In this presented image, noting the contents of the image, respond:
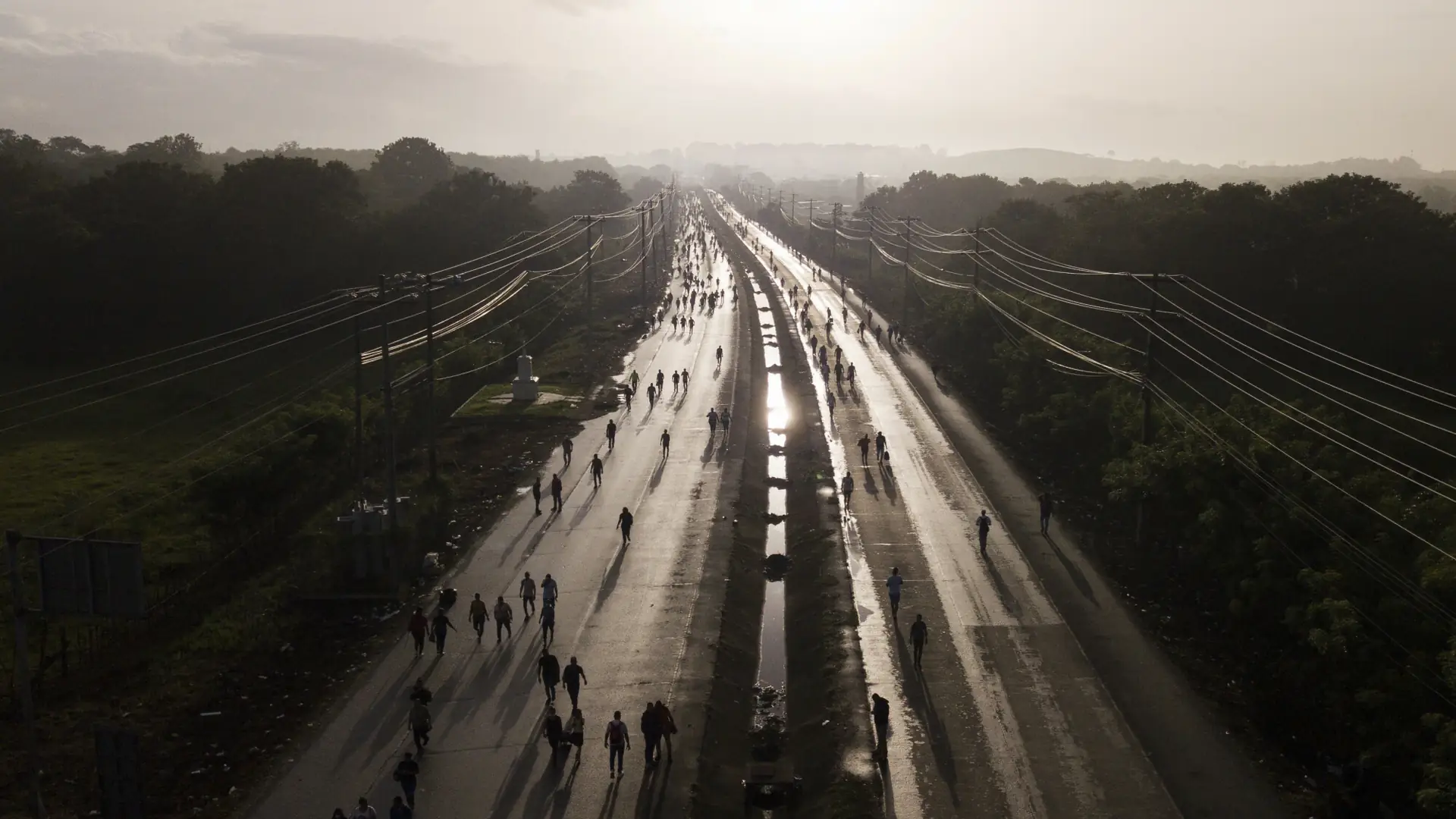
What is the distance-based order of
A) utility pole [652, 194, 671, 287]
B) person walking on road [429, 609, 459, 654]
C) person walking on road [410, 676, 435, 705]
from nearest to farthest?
person walking on road [410, 676, 435, 705], person walking on road [429, 609, 459, 654], utility pole [652, 194, 671, 287]

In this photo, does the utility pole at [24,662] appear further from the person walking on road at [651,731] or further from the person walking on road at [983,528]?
the person walking on road at [983,528]

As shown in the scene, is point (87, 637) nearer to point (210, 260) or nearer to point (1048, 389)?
point (1048, 389)

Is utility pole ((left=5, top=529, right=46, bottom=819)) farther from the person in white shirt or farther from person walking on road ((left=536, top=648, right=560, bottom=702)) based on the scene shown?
the person in white shirt

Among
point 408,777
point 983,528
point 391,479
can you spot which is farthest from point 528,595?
point 983,528

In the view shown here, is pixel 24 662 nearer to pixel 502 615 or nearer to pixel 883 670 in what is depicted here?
pixel 502 615

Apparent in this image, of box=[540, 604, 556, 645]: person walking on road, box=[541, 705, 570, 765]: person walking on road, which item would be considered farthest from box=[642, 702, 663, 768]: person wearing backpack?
box=[540, 604, 556, 645]: person walking on road

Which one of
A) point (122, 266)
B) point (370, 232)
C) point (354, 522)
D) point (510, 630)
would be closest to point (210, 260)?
point (122, 266)
